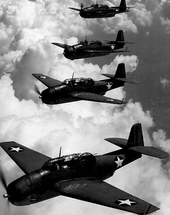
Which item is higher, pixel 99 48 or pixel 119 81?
pixel 99 48

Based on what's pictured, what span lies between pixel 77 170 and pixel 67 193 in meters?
2.33

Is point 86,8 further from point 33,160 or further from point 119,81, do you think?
point 33,160

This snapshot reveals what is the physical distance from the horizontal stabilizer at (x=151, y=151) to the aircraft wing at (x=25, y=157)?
307 inches

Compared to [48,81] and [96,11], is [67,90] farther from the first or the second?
[96,11]

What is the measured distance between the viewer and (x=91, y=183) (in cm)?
2198

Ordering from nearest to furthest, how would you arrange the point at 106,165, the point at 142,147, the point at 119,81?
the point at 106,165 → the point at 142,147 → the point at 119,81

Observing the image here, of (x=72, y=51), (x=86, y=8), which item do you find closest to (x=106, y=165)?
(x=72, y=51)

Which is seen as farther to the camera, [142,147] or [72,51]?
[72,51]

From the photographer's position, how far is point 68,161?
2211cm

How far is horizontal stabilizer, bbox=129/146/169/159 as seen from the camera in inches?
966

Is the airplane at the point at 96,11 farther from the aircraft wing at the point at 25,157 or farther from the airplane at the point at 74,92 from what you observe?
the aircraft wing at the point at 25,157

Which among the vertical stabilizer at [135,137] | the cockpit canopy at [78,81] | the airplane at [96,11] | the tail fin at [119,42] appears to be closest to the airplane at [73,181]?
the vertical stabilizer at [135,137]

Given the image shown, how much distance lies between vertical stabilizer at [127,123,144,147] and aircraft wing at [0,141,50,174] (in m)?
7.58

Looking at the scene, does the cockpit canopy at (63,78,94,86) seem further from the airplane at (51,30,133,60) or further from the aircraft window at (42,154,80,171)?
the aircraft window at (42,154,80,171)
